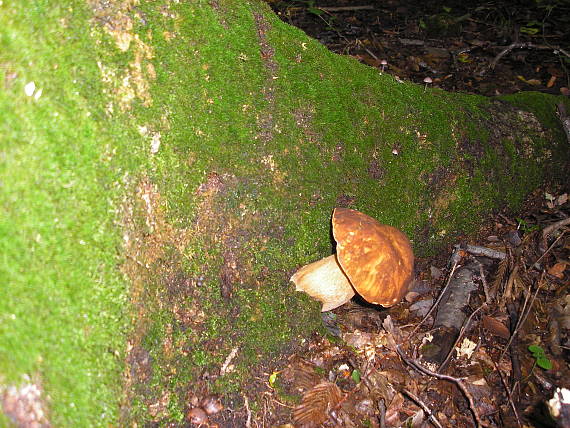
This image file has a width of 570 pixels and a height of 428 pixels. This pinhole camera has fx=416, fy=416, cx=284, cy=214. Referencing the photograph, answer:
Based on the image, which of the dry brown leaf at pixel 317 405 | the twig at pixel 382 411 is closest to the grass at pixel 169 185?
the dry brown leaf at pixel 317 405

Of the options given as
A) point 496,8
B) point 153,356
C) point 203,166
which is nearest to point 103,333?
point 153,356

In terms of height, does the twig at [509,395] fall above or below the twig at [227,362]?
below

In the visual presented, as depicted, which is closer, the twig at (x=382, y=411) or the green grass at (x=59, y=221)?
the green grass at (x=59, y=221)

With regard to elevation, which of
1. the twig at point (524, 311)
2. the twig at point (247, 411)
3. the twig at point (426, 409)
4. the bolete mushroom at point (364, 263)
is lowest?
the twig at point (524, 311)

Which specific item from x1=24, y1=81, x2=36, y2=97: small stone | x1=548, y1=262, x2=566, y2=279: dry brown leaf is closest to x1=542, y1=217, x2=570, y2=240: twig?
x1=548, y1=262, x2=566, y2=279: dry brown leaf

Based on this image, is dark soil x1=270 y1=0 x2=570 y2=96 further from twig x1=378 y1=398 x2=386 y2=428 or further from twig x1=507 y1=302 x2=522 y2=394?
twig x1=378 y1=398 x2=386 y2=428

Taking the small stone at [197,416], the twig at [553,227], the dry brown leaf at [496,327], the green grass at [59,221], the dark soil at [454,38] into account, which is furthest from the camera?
the dark soil at [454,38]

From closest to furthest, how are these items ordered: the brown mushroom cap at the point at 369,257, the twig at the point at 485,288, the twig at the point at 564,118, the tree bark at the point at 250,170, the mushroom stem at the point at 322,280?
the tree bark at the point at 250,170
the brown mushroom cap at the point at 369,257
the mushroom stem at the point at 322,280
the twig at the point at 485,288
the twig at the point at 564,118

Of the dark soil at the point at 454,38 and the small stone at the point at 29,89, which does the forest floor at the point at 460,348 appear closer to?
the small stone at the point at 29,89

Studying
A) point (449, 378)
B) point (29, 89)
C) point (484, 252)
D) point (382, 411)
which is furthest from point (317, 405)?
point (29, 89)
